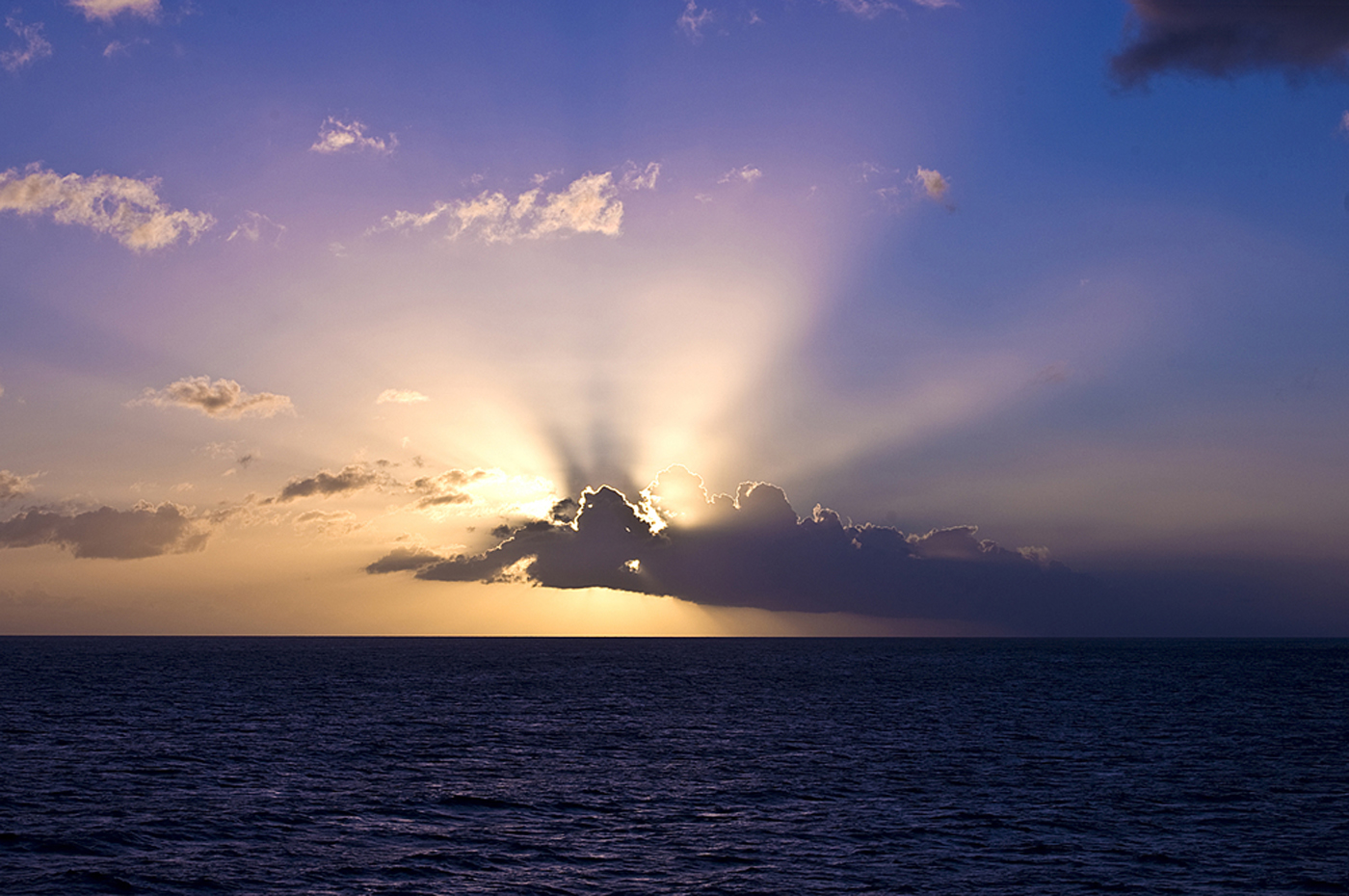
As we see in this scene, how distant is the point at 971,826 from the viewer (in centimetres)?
4316

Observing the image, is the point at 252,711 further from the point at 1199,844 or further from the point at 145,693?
the point at 1199,844

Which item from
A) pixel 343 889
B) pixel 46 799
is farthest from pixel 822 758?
pixel 46 799

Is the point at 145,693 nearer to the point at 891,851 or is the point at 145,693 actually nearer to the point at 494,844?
the point at 494,844

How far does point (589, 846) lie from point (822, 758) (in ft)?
91.9

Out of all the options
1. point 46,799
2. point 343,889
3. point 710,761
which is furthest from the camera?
point 710,761

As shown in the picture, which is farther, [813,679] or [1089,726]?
[813,679]

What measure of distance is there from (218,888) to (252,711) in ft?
216

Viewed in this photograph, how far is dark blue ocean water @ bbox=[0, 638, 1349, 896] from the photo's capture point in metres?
35.3

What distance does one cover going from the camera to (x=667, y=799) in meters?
49.2

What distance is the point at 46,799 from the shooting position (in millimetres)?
46250

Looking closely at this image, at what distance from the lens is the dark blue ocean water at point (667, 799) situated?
35.3 m

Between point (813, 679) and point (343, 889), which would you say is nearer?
point (343, 889)

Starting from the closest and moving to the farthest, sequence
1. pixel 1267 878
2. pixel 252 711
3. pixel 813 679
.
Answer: pixel 1267 878 < pixel 252 711 < pixel 813 679

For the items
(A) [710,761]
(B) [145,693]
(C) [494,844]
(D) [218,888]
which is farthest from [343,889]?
(B) [145,693]
